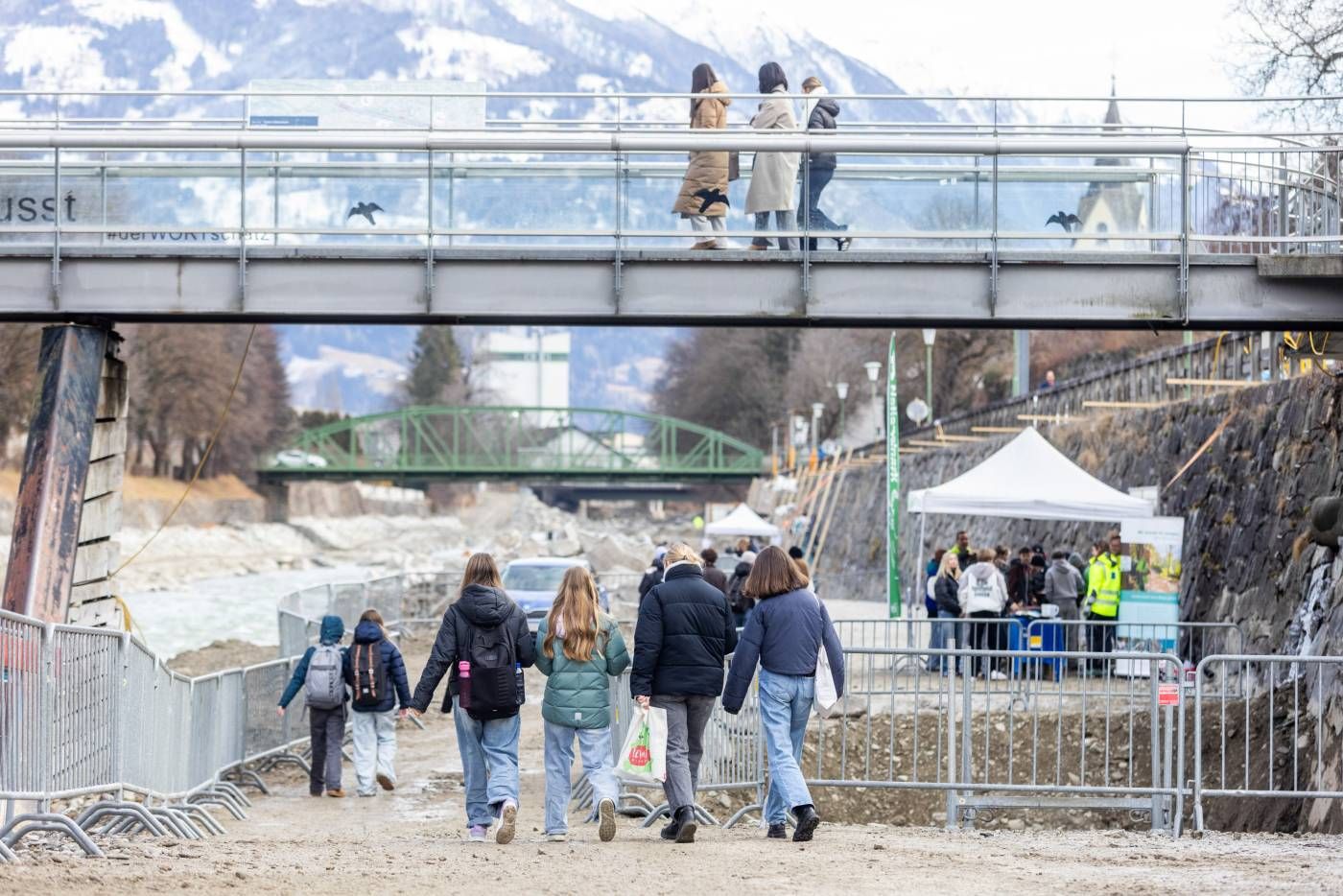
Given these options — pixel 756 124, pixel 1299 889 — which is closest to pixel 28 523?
pixel 756 124

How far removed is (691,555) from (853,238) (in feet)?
27.7

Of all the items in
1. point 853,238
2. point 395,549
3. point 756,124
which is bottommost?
point 395,549

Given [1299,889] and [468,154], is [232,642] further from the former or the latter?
[1299,889]

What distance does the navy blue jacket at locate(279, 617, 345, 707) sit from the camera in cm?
1680

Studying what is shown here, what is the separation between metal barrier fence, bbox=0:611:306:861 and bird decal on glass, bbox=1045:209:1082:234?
9.27m

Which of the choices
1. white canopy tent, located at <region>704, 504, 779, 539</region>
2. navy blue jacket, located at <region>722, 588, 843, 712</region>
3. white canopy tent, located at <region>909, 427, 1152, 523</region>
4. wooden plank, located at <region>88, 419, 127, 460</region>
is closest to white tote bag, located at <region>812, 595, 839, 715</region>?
navy blue jacket, located at <region>722, 588, 843, 712</region>

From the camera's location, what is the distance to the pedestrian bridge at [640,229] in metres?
19.0

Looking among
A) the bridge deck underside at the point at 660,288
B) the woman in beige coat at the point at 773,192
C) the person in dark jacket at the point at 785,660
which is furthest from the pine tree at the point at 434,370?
the person in dark jacket at the point at 785,660

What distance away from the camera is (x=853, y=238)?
64.3 feet

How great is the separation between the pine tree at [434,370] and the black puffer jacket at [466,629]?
16342cm

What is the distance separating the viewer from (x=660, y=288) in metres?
19.2

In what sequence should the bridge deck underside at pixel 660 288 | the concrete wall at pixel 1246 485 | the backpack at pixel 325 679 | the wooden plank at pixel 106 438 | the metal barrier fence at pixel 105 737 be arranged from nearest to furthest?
1. the metal barrier fence at pixel 105 737
2. the backpack at pixel 325 679
3. the bridge deck underside at pixel 660 288
4. the wooden plank at pixel 106 438
5. the concrete wall at pixel 1246 485

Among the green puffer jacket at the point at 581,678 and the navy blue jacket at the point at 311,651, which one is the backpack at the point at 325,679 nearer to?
the navy blue jacket at the point at 311,651

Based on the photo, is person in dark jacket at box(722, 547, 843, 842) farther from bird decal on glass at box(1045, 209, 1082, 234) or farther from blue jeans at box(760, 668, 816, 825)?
bird decal on glass at box(1045, 209, 1082, 234)
